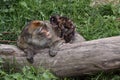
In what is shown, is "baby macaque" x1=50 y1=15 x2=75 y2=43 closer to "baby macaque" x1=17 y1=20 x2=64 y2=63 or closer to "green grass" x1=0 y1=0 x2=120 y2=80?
"baby macaque" x1=17 y1=20 x2=64 y2=63

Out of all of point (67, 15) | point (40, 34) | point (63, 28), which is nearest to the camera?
point (40, 34)

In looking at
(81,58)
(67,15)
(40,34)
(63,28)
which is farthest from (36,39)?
(67,15)

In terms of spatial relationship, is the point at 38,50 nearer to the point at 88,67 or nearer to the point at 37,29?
the point at 37,29

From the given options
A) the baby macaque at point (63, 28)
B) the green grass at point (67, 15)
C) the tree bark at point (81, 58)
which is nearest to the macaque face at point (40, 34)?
the tree bark at point (81, 58)

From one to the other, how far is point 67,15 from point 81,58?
6.45 ft

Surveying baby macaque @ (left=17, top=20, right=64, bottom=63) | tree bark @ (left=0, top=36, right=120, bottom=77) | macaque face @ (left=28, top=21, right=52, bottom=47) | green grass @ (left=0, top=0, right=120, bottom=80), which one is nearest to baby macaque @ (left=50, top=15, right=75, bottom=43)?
baby macaque @ (left=17, top=20, right=64, bottom=63)

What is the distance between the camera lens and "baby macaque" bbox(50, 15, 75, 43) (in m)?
5.57

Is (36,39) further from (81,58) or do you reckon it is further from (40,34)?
(81,58)

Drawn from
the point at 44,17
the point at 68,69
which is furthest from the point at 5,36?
the point at 68,69

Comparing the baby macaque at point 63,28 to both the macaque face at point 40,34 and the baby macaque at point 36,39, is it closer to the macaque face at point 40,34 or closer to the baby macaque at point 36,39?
the baby macaque at point 36,39

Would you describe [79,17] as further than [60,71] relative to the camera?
Yes

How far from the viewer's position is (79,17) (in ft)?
22.7

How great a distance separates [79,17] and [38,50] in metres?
1.86

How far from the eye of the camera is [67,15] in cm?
690
